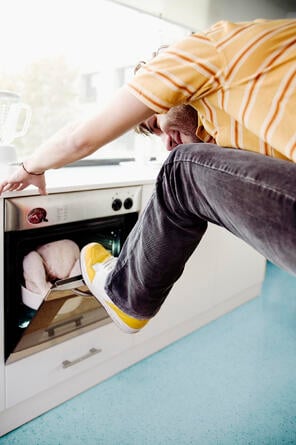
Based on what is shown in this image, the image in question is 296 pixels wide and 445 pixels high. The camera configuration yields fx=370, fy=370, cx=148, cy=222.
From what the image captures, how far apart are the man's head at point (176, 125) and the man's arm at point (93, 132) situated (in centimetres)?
22

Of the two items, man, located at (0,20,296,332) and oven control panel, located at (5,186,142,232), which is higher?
man, located at (0,20,296,332)

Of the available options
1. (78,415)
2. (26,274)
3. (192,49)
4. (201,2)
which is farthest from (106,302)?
(201,2)

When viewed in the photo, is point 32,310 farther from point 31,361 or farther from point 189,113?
point 189,113

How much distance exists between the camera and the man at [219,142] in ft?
1.99

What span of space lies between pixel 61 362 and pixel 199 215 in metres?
0.87

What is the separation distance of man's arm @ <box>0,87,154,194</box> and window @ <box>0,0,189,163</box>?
3.21ft

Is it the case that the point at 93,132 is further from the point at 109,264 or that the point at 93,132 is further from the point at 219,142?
the point at 109,264

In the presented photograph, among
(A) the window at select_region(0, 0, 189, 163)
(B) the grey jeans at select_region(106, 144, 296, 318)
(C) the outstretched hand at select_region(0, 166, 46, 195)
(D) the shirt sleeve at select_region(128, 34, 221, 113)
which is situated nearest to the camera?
(B) the grey jeans at select_region(106, 144, 296, 318)

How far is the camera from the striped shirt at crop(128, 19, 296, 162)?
0.65 meters

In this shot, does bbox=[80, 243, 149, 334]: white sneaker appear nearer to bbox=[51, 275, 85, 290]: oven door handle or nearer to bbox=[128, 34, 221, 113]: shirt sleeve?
bbox=[51, 275, 85, 290]: oven door handle

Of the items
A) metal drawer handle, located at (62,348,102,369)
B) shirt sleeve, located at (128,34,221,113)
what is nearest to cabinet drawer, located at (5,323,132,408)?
metal drawer handle, located at (62,348,102,369)

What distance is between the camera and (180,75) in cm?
69

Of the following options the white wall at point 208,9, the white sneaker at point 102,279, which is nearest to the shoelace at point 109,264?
the white sneaker at point 102,279

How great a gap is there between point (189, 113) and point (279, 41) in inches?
14.2
